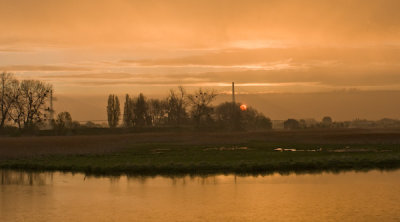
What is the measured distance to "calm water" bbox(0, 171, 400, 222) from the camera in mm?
19922

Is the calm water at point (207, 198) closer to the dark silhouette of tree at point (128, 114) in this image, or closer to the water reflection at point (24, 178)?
the water reflection at point (24, 178)

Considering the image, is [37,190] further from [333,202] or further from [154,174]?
[333,202]

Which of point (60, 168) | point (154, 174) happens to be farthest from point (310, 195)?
point (60, 168)

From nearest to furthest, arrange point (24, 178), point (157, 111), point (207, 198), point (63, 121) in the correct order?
point (207, 198)
point (24, 178)
point (63, 121)
point (157, 111)

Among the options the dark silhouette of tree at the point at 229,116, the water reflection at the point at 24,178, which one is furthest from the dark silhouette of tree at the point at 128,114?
the water reflection at the point at 24,178

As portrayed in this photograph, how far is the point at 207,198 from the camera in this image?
2402cm

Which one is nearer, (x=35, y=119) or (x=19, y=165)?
(x=19, y=165)

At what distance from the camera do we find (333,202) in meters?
22.2

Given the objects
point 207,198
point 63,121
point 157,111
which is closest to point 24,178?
point 207,198

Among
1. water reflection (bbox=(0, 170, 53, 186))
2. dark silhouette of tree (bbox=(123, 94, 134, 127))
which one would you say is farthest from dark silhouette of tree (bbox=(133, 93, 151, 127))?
water reflection (bbox=(0, 170, 53, 186))

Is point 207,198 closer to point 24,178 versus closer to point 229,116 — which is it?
point 24,178

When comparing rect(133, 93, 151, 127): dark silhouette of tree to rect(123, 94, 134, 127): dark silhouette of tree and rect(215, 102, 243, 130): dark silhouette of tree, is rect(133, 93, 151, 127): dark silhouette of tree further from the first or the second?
rect(215, 102, 243, 130): dark silhouette of tree

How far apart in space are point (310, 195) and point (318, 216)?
5182 millimetres

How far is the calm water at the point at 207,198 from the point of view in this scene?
19922 millimetres
